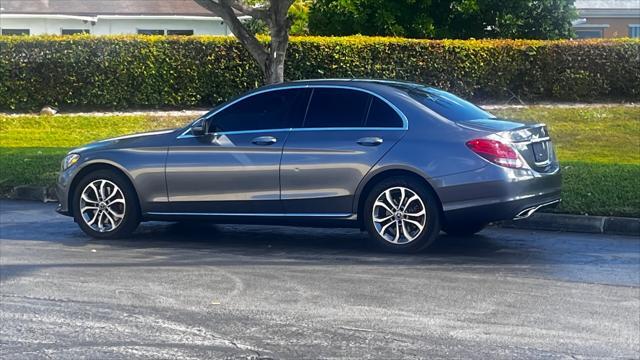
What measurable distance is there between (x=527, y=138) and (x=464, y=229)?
1319 millimetres

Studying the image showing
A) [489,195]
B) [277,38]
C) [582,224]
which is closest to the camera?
[489,195]

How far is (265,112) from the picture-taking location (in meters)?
9.50

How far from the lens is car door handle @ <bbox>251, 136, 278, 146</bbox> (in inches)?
364

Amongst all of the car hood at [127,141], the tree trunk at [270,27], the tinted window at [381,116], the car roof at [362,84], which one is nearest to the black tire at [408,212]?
the tinted window at [381,116]

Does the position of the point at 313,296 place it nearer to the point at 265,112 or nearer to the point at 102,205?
the point at 265,112

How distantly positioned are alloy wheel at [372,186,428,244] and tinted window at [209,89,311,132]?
119 centimetres

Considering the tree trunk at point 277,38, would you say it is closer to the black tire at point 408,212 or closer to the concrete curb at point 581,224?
the concrete curb at point 581,224

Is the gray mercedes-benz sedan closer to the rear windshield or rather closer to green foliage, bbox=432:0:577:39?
the rear windshield

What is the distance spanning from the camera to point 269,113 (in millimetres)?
9477

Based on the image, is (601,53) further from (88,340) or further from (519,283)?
(88,340)

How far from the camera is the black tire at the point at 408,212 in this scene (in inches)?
342

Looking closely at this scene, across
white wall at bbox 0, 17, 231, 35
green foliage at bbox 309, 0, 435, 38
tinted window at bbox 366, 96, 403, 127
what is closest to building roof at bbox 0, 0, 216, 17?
white wall at bbox 0, 17, 231, 35

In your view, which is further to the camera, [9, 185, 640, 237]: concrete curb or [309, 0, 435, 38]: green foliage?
[309, 0, 435, 38]: green foliage

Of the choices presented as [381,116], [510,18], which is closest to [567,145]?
[510,18]
